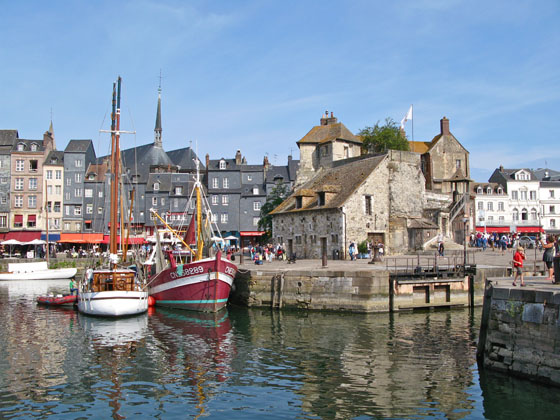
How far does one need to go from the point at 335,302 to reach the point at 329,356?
9061 millimetres

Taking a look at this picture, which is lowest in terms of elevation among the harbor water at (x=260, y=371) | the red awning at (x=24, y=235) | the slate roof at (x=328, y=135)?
the harbor water at (x=260, y=371)

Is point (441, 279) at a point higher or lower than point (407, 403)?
higher

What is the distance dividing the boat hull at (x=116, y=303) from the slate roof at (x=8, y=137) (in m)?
49.9

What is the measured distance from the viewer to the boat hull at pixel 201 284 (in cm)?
2644

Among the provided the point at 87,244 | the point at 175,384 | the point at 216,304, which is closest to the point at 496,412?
the point at 175,384

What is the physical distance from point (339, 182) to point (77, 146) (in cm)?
4288

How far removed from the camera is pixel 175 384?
13789 millimetres

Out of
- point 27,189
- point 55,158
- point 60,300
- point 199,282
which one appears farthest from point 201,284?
point 55,158

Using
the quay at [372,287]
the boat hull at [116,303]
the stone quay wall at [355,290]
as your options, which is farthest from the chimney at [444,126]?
the boat hull at [116,303]

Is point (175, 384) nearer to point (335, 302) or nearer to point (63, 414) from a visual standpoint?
point (63, 414)

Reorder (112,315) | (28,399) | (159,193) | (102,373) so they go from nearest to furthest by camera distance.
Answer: (28,399) < (102,373) < (112,315) < (159,193)

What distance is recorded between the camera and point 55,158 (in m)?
68.0

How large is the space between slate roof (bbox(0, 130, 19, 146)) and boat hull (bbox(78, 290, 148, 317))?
49852 millimetres

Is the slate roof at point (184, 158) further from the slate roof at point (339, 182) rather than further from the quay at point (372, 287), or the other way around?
the quay at point (372, 287)
